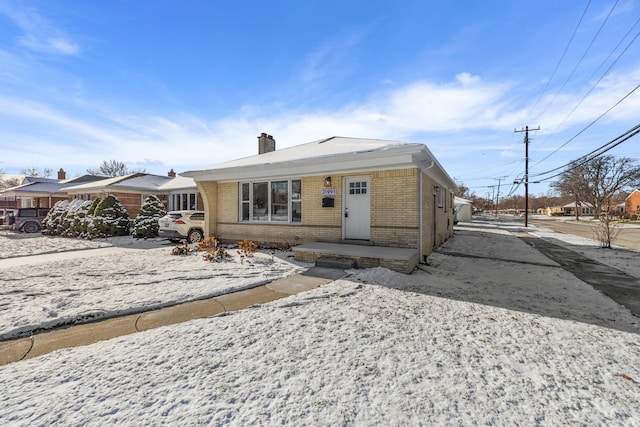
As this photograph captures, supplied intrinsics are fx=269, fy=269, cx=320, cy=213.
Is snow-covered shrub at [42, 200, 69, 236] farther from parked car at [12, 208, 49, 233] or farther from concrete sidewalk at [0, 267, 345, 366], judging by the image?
concrete sidewalk at [0, 267, 345, 366]

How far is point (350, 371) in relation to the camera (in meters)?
2.65

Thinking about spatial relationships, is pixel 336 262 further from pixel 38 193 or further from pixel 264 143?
pixel 38 193

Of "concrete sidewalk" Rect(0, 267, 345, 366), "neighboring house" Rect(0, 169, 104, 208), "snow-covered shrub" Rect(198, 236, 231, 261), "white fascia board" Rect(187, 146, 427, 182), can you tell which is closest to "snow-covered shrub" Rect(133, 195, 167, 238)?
"white fascia board" Rect(187, 146, 427, 182)

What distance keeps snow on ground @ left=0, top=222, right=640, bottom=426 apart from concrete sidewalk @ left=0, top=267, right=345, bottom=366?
241 millimetres

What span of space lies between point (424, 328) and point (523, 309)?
7.04 feet

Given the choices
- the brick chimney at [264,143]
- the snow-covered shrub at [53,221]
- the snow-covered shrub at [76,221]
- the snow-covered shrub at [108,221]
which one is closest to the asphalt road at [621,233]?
the brick chimney at [264,143]

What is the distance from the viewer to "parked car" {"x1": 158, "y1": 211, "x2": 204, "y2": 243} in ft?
37.7

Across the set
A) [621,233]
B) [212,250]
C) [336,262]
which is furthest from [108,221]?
[621,233]

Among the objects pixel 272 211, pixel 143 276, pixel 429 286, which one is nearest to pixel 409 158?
pixel 429 286

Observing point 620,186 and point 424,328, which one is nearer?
point 424,328

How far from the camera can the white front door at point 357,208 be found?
8281 millimetres

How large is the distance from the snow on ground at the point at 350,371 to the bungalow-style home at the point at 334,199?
300 centimetres

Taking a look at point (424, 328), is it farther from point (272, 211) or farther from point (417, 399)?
point (272, 211)

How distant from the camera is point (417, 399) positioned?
2285 millimetres
